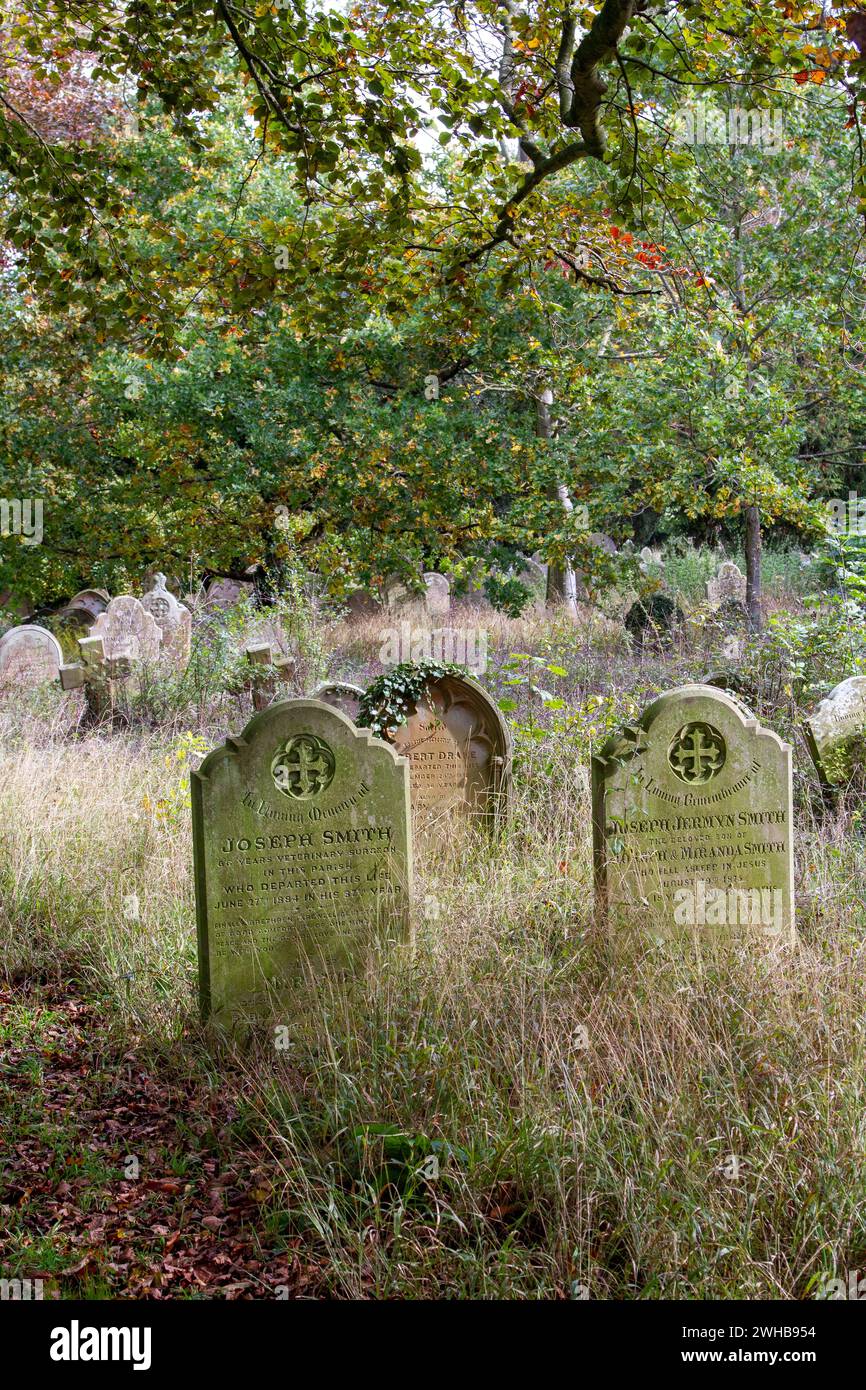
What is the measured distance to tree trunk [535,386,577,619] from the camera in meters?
15.4

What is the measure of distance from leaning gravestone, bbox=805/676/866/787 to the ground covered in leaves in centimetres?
470

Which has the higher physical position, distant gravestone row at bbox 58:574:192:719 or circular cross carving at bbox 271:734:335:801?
distant gravestone row at bbox 58:574:192:719

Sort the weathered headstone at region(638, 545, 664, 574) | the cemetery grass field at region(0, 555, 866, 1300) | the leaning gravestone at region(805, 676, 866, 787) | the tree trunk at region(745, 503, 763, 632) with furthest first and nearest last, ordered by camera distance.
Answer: the weathered headstone at region(638, 545, 664, 574) → the tree trunk at region(745, 503, 763, 632) → the leaning gravestone at region(805, 676, 866, 787) → the cemetery grass field at region(0, 555, 866, 1300)

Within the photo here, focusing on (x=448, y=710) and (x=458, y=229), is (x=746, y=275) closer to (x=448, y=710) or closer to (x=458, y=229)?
(x=458, y=229)

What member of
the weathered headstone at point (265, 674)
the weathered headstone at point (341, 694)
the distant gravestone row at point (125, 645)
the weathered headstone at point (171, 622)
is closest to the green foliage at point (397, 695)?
the weathered headstone at point (341, 694)

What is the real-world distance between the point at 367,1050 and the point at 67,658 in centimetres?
1315

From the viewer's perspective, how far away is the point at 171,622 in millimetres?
15570

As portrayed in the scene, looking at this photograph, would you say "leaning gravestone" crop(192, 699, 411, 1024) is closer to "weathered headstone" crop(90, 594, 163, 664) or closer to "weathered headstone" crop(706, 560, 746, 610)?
"weathered headstone" crop(90, 594, 163, 664)

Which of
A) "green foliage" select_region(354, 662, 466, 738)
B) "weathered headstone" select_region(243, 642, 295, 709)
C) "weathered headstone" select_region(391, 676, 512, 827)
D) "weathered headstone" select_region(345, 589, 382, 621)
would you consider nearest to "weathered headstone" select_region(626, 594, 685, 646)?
"weathered headstone" select_region(345, 589, 382, 621)

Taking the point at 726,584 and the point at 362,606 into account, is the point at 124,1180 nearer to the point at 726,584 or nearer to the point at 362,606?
the point at 726,584

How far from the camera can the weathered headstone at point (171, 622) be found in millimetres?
12984

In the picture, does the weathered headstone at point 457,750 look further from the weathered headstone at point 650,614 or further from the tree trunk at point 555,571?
the weathered headstone at point 650,614

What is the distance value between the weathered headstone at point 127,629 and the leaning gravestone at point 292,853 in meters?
9.02

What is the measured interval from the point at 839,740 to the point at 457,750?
8.41 feet
